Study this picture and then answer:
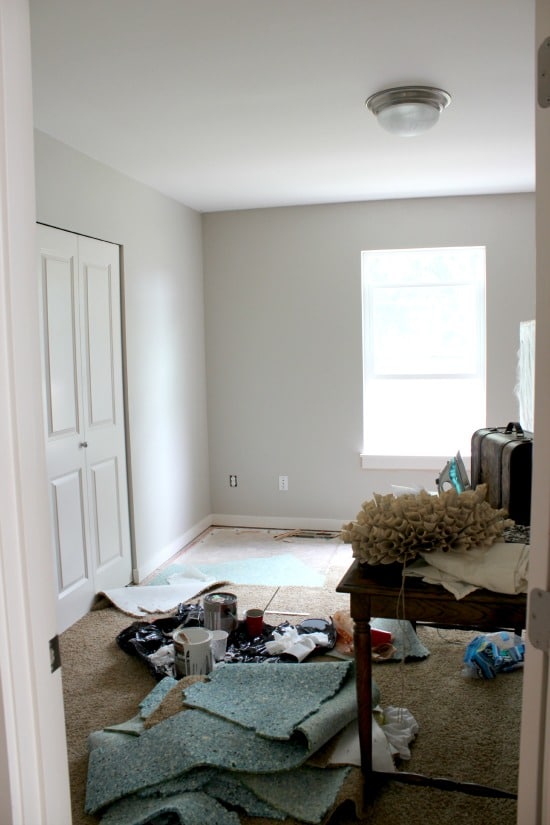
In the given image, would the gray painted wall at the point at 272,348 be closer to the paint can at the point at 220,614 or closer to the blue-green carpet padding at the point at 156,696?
the paint can at the point at 220,614

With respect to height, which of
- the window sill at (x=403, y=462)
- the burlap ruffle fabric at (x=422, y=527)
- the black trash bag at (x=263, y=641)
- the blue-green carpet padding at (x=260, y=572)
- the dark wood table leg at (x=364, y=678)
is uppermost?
the burlap ruffle fabric at (x=422, y=527)

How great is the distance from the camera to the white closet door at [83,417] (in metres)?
3.42

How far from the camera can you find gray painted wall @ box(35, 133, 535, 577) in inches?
185

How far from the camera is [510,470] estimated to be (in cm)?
221

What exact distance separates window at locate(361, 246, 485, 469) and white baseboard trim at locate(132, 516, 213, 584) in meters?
1.38

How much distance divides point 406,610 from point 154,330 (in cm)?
310

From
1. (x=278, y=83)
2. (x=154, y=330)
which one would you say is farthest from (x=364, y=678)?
(x=154, y=330)

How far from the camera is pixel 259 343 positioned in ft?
17.4

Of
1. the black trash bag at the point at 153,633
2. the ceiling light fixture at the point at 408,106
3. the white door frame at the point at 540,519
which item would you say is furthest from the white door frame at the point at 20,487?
the ceiling light fixture at the point at 408,106

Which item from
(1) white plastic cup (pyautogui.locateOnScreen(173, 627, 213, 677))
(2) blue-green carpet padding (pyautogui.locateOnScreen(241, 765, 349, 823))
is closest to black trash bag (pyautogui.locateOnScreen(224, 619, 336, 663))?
(1) white plastic cup (pyautogui.locateOnScreen(173, 627, 213, 677))

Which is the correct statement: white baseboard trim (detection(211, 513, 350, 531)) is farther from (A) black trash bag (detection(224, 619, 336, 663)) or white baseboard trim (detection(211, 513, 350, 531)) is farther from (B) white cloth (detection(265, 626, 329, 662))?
(B) white cloth (detection(265, 626, 329, 662))

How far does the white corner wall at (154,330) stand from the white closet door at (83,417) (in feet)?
0.38

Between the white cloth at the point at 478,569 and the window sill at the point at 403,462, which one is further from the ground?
the white cloth at the point at 478,569

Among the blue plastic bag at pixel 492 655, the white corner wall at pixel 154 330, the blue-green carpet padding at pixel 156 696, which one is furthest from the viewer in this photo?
the white corner wall at pixel 154 330
